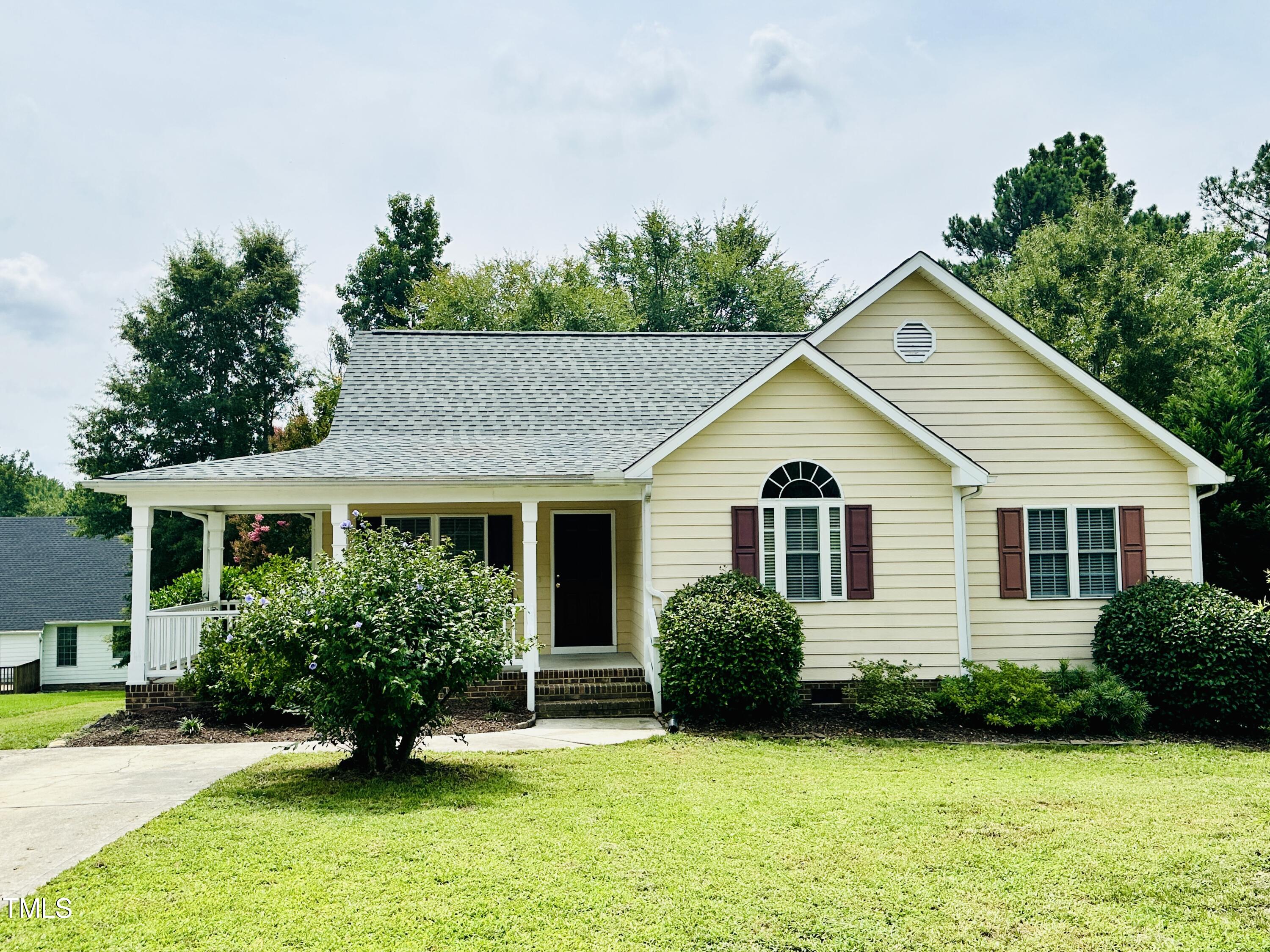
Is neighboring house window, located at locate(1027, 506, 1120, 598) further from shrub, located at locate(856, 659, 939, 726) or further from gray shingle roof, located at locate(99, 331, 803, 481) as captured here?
gray shingle roof, located at locate(99, 331, 803, 481)

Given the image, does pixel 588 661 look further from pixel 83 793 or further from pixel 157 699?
pixel 83 793

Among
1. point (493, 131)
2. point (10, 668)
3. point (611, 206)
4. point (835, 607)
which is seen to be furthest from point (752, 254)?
point (10, 668)

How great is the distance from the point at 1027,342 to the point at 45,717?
1523 cm

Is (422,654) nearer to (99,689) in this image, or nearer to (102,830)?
(102,830)

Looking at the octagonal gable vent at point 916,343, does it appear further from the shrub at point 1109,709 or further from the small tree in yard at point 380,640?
the small tree in yard at point 380,640

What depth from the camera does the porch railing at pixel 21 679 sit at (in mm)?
30344

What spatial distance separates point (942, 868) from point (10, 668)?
33307 mm

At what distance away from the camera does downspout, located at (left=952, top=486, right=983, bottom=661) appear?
1188 cm

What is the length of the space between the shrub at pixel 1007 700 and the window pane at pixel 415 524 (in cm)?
757

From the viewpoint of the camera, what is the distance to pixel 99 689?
3156 centimetres

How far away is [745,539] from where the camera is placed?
1178cm

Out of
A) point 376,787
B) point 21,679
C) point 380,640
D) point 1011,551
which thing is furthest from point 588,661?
point 21,679

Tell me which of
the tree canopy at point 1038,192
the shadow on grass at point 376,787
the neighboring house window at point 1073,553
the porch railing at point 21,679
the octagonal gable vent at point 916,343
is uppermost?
the tree canopy at point 1038,192

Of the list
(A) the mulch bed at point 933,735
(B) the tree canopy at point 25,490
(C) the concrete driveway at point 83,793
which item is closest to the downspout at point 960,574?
(A) the mulch bed at point 933,735
